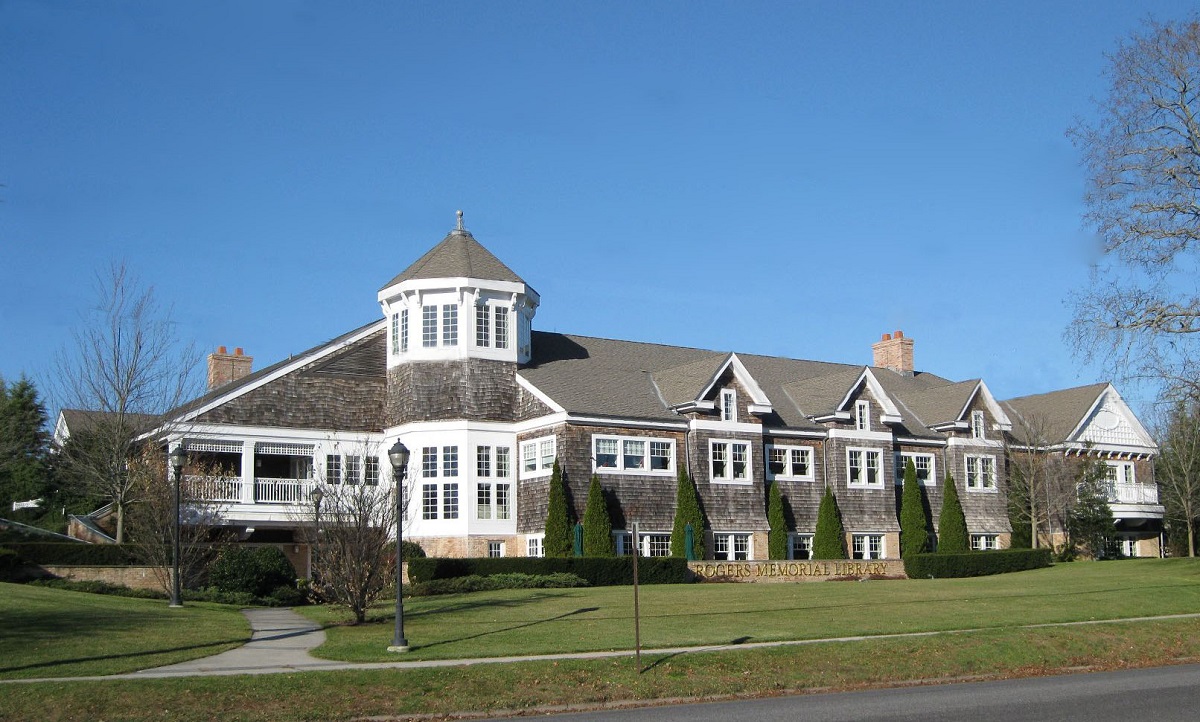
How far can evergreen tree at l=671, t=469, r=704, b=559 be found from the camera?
40.5 metres

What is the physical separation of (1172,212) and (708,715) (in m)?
21.3

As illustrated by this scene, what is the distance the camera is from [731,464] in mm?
42750

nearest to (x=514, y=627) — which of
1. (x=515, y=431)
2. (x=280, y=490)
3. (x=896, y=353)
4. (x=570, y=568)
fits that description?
(x=570, y=568)

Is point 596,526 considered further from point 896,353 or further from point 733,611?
point 896,353

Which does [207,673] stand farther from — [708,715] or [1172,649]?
[1172,649]

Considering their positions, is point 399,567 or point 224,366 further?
point 224,366

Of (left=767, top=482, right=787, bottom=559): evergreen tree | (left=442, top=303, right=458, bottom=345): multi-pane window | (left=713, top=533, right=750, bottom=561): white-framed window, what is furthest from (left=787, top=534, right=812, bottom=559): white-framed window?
(left=442, top=303, right=458, bottom=345): multi-pane window

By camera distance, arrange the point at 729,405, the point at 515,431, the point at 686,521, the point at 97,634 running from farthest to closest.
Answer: the point at 729,405 → the point at 515,431 → the point at 686,521 → the point at 97,634

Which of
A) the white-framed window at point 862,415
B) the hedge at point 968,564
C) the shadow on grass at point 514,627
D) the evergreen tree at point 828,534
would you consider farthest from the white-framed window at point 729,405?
the shadow on grass at point 514,627

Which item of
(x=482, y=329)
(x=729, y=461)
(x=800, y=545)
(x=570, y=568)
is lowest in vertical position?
(x=570, y=568)

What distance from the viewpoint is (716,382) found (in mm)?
→ 42656

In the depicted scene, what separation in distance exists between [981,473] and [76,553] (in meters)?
33.8

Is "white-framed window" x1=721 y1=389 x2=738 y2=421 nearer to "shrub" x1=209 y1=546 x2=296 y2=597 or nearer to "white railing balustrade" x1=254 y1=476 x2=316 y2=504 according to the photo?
"white railing balustrade" x1=254 y1=476 x2=316 y2=504

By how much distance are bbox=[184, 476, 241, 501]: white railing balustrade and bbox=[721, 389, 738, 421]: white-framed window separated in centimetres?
1693
